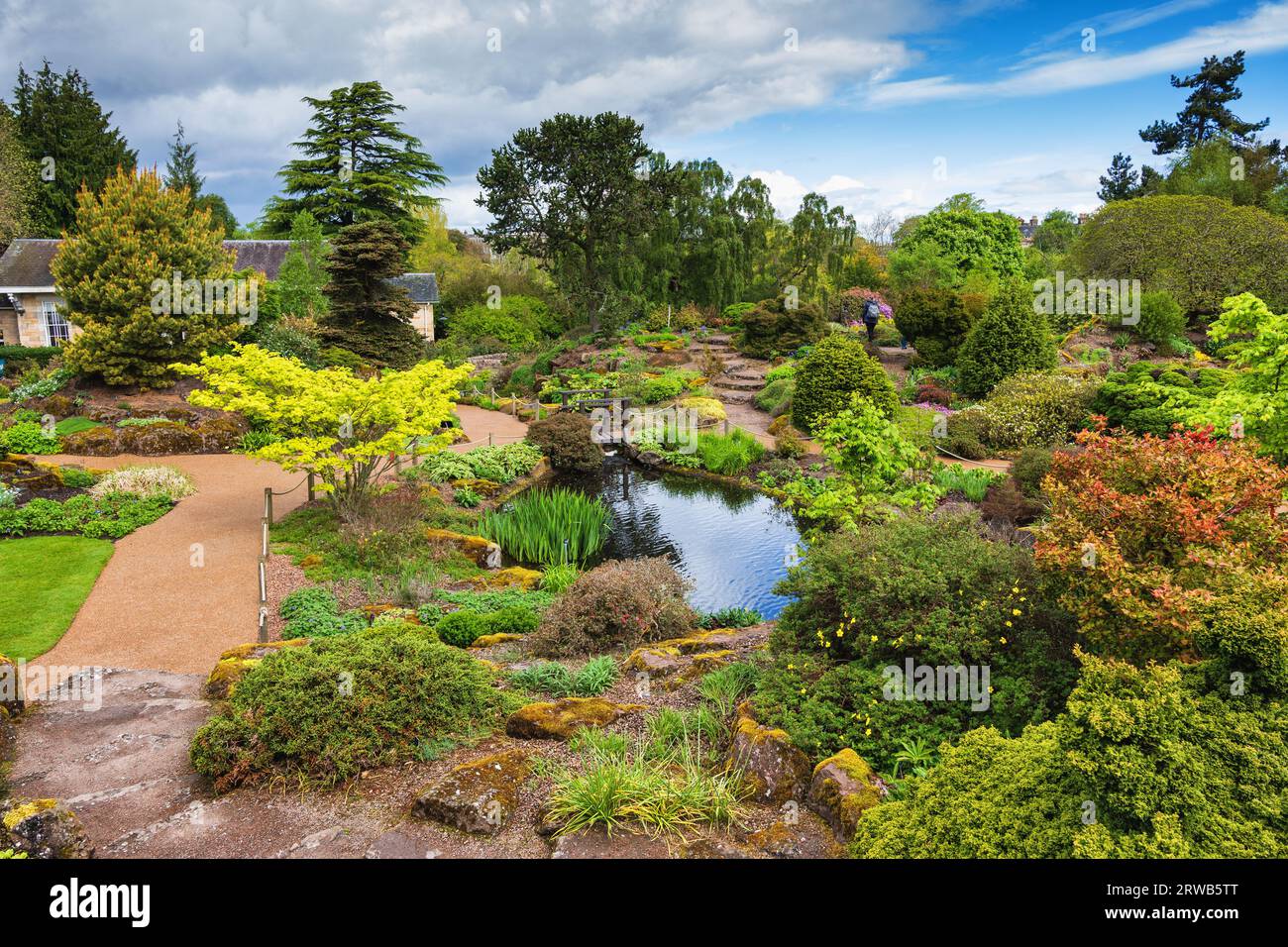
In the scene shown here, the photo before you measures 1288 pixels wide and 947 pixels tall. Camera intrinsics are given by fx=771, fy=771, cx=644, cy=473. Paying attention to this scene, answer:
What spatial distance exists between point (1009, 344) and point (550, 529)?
43.5 feet

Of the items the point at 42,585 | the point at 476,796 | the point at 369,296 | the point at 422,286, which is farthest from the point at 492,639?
the point at 422,286

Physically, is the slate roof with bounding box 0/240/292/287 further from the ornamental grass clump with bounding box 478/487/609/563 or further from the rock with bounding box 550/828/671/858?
the rock with bounding box 550/828/671/858

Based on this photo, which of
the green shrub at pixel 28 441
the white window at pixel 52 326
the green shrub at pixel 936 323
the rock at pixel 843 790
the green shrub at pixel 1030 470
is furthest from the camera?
the white window at pixel 52 326

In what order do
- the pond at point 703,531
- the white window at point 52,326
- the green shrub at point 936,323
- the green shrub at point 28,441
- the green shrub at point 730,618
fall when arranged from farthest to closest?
→ the white window at point 52,326 → the green shrub at point 936,323 → the green shrub at point 28,441 → the pond at point 703,531 → the green shrub at point 730,618

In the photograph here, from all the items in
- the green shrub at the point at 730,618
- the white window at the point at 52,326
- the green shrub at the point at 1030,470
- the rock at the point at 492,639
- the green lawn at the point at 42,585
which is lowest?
the green shrub at the point at 730,618

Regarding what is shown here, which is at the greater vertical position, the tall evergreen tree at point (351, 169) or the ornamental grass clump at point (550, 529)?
the tall evergreen tree at point (351, 169)

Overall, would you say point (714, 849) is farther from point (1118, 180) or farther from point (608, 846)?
point (1118, 180)

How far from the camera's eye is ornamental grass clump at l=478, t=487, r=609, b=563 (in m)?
12.1

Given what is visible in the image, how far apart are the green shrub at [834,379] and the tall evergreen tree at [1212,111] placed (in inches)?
1053

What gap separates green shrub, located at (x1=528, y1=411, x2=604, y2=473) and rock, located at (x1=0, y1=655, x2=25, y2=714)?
11.6 meters

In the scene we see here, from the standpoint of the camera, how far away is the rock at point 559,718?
564 cm

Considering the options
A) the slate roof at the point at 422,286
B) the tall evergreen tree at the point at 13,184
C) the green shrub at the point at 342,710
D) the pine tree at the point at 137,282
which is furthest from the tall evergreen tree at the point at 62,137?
the green shrub at the point at 342,710

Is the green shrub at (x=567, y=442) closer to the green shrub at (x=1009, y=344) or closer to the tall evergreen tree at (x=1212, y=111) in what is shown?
the green shrub at (x=1009, y=344)

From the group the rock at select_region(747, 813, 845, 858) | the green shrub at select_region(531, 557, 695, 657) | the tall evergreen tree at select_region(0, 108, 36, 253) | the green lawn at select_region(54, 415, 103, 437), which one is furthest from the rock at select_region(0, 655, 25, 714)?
the tall evergreen tree at select_region(0, 108, 36, 253)
